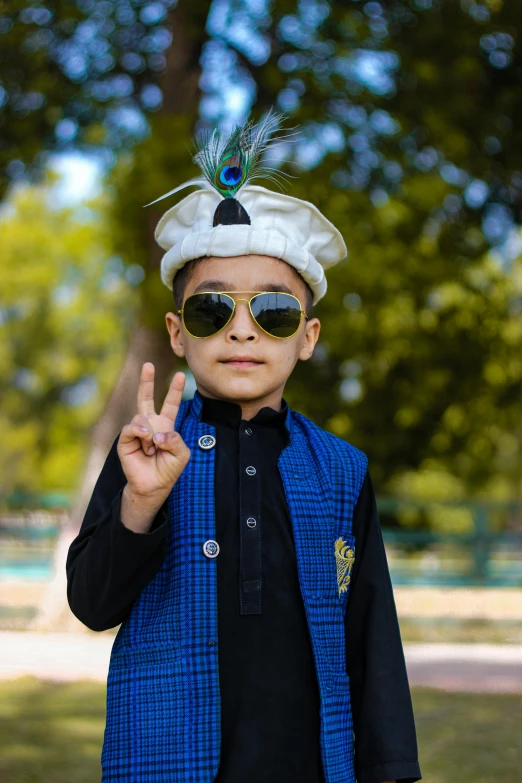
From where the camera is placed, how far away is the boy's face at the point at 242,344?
2.14 meters

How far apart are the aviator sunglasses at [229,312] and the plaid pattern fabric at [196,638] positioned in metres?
0.20

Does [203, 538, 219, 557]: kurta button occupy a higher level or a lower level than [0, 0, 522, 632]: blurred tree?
lower

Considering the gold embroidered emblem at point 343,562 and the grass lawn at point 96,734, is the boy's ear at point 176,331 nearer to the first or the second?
the gold embroidered emblem at point 343,562

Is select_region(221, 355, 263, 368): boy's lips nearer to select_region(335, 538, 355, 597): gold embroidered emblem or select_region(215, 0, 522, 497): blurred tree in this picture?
select_region(335, 538, 355, 597): gold embroidered emblem

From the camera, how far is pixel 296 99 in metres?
9.93

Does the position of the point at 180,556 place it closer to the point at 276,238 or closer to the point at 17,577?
the point at 276,238

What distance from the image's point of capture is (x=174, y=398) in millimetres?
2004

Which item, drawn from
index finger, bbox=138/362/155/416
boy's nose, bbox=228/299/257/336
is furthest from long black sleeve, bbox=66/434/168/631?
boy's nose, bbox=228/299/257/336

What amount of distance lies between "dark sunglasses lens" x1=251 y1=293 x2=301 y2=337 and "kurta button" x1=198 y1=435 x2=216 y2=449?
0.86 feet

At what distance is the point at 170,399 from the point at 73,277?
2949 centimetres

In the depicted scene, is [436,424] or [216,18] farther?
[436,424]

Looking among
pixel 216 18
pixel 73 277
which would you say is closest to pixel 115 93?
pixel 216 18

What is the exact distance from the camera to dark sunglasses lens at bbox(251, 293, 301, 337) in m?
2.15

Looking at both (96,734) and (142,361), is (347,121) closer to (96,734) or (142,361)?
(142,361)
